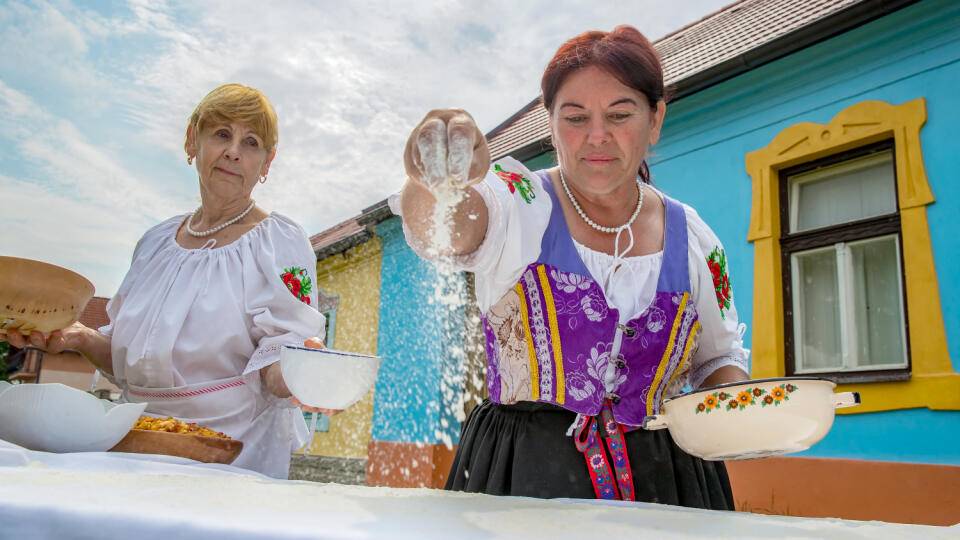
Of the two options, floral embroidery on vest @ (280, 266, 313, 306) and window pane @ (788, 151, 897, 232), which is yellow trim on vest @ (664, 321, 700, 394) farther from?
window pane @ (788, 151, 897, 232)

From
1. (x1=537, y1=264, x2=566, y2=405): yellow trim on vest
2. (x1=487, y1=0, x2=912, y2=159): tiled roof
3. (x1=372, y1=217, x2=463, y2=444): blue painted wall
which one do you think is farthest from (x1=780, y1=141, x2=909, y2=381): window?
(x1=372, y1=217, x2=463, y2=444): blue painted wall

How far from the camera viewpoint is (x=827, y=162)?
5.10 meters

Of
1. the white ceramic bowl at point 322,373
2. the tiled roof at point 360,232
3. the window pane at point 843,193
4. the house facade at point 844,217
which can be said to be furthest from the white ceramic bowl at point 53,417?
the tiled roof at point 360,232

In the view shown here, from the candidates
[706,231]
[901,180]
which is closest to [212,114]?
[706,231]

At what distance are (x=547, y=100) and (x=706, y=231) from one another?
59 cm

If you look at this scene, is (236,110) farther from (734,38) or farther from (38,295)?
(734,38)

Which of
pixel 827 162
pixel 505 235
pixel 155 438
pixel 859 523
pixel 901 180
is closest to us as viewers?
pixel 859 523

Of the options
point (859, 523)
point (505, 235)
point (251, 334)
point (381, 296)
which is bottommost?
point (859, 523)

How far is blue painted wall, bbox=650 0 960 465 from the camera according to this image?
14.1ft

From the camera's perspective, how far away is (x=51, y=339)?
6.09 ft

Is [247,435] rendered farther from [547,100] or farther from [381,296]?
[381,296]

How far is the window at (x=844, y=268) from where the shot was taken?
15.4 ft

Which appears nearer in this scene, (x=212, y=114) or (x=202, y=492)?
(x=202, y=492)

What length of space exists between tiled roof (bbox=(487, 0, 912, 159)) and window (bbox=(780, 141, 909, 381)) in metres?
0.87
